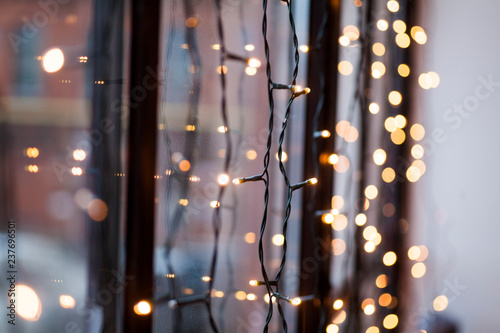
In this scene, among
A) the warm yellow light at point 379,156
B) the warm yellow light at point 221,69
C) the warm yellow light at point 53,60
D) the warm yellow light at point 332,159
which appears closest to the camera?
the warm yellow light at point 53,60

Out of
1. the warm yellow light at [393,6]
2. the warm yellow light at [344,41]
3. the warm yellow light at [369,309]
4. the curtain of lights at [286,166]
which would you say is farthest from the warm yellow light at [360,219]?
the warm yellow light at [393,6]

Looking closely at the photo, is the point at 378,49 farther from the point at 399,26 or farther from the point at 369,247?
the point at 369,247

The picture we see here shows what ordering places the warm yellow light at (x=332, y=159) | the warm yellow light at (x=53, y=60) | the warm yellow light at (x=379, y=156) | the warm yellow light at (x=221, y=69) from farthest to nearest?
1. the warm yellow light at (x=379, y=156)
2. the warm yellow light at (x=332, y=159)
3. the warm yellow light at (x=221, y=69)
4. the warm yellow light at (x=53, y=60)

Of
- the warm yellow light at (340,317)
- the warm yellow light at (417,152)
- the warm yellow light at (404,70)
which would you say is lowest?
the warm yellow light at (340,317)

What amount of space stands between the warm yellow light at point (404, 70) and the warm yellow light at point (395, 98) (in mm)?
56

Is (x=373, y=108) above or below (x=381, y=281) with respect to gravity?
above

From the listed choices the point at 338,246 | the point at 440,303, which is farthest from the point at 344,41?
the point at 440,303

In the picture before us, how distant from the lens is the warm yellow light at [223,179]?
803 mm

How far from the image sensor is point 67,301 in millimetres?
703

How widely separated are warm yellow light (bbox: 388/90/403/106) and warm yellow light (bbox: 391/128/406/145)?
0.08m

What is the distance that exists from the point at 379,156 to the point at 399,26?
1.20 ft

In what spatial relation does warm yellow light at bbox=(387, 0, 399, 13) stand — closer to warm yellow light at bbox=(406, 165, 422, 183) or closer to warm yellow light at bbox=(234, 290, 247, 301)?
warm yellow light at bbox=(406, 165, 422, 183)

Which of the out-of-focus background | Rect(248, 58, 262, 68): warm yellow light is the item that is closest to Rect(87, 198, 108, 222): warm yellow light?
the out-of-focus background

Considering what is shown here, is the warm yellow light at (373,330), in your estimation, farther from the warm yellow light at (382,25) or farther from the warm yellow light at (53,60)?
the warm yellow light at (53,60)
